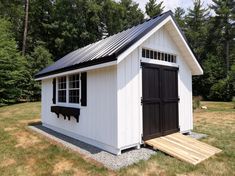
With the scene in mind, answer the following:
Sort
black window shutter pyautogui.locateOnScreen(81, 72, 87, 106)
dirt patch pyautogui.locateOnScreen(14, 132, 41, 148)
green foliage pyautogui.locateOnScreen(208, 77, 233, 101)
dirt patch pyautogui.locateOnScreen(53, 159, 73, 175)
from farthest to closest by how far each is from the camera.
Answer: green foliage pyautogui.locateOnScreen(208, 77, 233, 101) → dirt patch pyautogui.locateOnScreen(14, 132, 41, 148) → black window shutter pyautogui.locateOnScreen(81, 72, 87, 106) → dirt patch pyautogui.locateOnScreen(53, 159, 73, 175)

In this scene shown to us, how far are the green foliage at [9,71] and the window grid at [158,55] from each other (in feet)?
49.4

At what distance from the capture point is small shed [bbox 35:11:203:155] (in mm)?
5262

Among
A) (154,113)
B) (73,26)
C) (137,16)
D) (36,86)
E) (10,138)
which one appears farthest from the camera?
(137,16)

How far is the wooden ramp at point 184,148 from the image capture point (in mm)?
4996

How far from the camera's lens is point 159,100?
6.23 meters

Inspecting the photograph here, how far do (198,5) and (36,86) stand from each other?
975 inches

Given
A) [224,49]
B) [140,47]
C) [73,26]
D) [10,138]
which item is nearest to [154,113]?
[140,47]

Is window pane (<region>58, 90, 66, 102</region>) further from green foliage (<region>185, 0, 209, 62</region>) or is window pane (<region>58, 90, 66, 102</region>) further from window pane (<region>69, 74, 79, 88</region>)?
green foliage (<region>185, 0, 209, 62</region>)

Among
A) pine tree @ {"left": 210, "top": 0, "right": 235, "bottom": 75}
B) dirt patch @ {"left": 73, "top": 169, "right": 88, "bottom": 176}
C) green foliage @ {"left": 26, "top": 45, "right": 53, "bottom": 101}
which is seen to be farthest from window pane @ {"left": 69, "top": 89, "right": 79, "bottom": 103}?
pine tree @ {"left": 210, "top": 0, "right": 235, "bottom": 75}

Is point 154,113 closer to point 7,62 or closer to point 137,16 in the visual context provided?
point 7,62

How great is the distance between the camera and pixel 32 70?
20609mm

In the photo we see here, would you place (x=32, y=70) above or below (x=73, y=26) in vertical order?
below

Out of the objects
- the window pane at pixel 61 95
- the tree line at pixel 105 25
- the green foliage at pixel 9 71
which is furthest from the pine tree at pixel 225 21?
the window pane at pixel 61 95

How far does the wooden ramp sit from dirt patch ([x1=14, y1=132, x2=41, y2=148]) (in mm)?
3528
